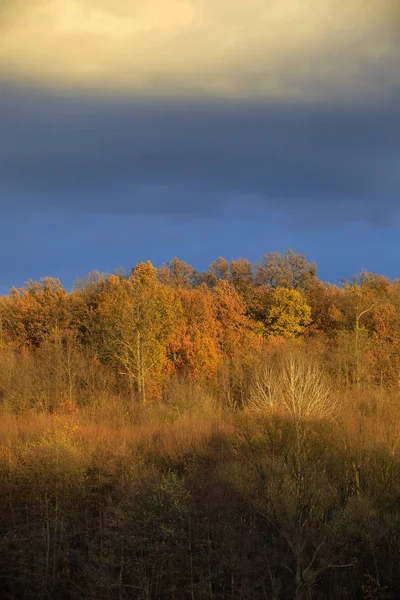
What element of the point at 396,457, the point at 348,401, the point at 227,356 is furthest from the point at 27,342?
the point at 396,457

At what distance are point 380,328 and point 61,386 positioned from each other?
80.2ft

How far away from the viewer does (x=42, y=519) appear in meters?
22.9

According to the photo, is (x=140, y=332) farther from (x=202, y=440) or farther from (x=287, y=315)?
(x=287, y=315)

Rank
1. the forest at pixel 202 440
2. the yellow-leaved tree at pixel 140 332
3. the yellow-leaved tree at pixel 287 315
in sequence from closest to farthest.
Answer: the forest at pixel 202 440 → the yellow-leaved tree at pixel 140 332 → the yellow-leaved tree at pixel 287 315

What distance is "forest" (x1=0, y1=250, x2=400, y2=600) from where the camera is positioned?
682 inches

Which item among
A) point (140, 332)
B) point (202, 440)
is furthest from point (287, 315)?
point (202, 440)

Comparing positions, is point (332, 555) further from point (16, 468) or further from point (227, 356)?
point (227, 356)

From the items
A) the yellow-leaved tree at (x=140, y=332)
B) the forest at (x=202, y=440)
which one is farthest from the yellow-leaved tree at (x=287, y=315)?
the yellow-leaved tree at (x=140, y=332)

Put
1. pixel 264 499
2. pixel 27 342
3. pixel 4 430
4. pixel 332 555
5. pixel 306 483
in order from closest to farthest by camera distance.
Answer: pixel 306 483, pixel 332 555, pixel 264 499, pixel 4 430, pixel 27 342

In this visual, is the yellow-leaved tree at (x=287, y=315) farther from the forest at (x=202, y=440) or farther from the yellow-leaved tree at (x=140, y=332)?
the yellow-leaved tree at (x=140, y=332)

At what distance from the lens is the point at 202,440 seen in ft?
100

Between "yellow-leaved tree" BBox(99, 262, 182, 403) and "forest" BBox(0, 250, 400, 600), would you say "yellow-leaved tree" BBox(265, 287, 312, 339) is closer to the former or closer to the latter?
"forest" BBox(0, 250, 400, 600)

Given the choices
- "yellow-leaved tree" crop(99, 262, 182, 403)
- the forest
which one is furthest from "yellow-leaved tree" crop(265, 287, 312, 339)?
"yellow-leaved tree" crop(99, 262, 182, 403)

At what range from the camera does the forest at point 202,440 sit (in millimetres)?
17328
